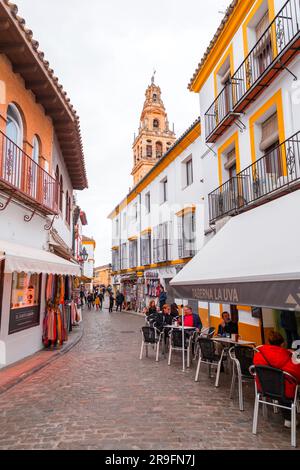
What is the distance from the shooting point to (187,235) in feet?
57.2

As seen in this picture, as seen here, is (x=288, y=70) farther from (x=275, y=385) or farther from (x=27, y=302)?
(x=27, y=302)

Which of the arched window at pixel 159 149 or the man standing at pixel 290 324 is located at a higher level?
the arched window at pixel 159 149

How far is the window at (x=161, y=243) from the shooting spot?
20.0 metres

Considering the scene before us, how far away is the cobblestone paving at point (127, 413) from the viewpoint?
4016mm

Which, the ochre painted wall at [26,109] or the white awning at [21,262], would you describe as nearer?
the white awning at [21,262]

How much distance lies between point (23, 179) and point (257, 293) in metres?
6.18

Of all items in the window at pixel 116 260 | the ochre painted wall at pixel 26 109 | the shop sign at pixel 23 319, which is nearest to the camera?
the ochre painted wall at pixel 26 109

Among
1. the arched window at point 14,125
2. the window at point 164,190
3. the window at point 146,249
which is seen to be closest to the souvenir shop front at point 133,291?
the window at point 146,249

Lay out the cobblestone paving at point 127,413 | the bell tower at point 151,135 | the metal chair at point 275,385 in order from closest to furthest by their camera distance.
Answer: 1. the cobblestone paving at point 127,413
2. the metal chair at point 275,385
3. the bell tower at point 151,135

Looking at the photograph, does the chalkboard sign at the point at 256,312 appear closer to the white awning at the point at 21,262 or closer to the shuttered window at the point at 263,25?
the white awning at the point at 21,262

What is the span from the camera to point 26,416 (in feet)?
15.9

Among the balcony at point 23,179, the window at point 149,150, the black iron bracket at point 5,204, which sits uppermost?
the window at point 149,150
